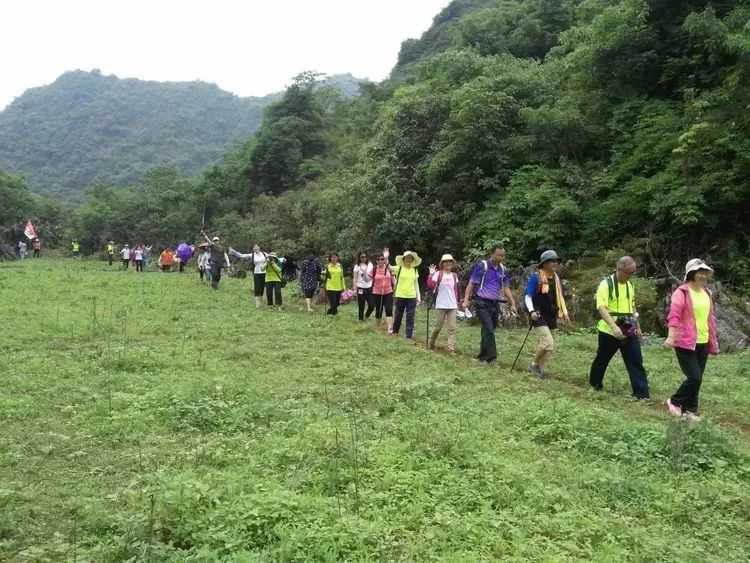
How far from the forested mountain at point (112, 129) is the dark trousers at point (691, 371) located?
74910 mm

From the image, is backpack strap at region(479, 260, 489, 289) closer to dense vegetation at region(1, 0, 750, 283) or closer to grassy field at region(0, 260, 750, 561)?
grassy field at region(0, 260, 750, 561)

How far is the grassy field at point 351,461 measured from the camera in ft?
12.0

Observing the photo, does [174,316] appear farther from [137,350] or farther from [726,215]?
[726,215]

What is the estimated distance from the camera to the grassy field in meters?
3.65

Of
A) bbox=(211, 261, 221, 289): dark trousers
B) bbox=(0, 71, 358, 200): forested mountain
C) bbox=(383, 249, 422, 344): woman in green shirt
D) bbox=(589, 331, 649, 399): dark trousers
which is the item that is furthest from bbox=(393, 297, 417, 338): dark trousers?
bbox=(0, 71, 358, 200): forested mountain

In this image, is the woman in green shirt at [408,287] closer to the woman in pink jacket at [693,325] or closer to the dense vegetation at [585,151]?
the woman in pink jacket at [693,325]

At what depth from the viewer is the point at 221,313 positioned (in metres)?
14.5

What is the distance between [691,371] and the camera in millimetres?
6523

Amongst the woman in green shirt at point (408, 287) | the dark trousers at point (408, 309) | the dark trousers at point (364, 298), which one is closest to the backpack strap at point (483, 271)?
the woman in green shirt at point (408, 287)

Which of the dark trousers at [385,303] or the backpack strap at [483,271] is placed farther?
the dark trousers at [385,303]

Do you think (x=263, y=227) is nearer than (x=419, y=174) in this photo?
A: No

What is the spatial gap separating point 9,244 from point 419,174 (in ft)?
127

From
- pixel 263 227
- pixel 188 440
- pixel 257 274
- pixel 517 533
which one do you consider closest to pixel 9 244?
pixel 263 227

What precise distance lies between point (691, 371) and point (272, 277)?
11.1 meters
